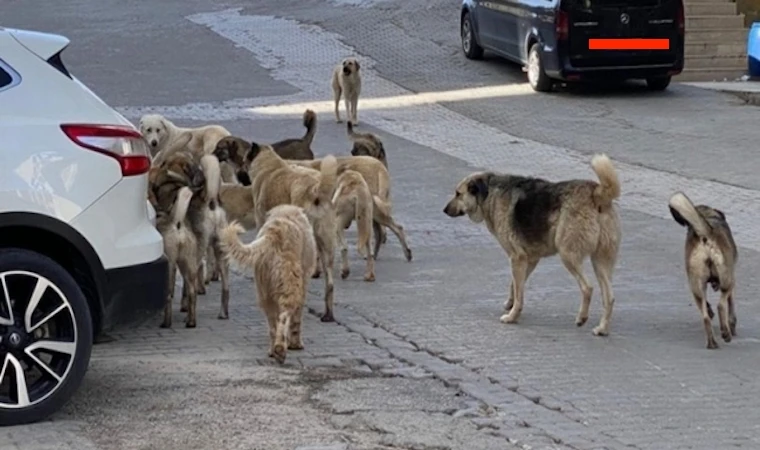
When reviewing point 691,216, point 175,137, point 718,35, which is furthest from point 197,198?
point 718,35

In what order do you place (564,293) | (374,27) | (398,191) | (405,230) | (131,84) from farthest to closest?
(374,27) → (131,84) → (398,191) → (405,230) → (564,293)

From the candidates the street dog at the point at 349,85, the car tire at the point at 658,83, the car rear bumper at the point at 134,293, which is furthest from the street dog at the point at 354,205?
the car tire at the point at 658,83

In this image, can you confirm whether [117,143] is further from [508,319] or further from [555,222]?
[508,319]

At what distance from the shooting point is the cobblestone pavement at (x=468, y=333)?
6.82 meters

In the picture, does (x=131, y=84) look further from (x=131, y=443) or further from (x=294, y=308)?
(x=131, y=443)

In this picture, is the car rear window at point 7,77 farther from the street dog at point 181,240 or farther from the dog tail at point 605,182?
the dog tail at point 605,182

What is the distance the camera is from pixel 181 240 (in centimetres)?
869

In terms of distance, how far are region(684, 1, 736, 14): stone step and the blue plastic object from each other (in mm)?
1190

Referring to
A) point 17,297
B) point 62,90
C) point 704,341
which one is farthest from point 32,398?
point 704,341

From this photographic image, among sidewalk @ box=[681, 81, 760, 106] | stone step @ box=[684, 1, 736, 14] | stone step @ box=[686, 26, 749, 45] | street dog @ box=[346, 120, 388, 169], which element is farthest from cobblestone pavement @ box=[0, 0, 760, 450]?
stone step @ box=[684, 1, 736, 14]

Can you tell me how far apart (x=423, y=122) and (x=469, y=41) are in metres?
5.19

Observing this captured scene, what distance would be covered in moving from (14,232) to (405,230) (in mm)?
6295

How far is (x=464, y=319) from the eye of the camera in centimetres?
938

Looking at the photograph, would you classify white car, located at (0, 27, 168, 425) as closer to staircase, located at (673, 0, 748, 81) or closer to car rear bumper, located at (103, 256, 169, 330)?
car rear bumper, located at (103, 256, 169, 330)
